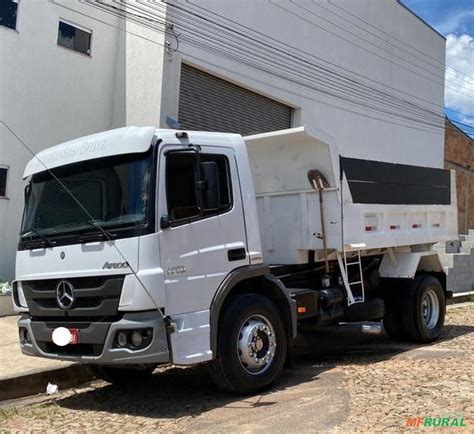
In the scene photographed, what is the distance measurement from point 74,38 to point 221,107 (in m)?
3.90

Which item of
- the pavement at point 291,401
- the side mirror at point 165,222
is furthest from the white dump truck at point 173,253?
the pavement at point 291,401

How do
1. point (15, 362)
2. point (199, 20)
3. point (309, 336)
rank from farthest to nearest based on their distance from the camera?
point (199, 20), point (309, 336), point (15, 362)

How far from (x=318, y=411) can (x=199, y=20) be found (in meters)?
10.9

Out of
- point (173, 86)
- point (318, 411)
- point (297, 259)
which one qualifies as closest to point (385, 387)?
point (318, 411)

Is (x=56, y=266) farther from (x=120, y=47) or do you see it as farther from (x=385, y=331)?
(x=120, y=47)

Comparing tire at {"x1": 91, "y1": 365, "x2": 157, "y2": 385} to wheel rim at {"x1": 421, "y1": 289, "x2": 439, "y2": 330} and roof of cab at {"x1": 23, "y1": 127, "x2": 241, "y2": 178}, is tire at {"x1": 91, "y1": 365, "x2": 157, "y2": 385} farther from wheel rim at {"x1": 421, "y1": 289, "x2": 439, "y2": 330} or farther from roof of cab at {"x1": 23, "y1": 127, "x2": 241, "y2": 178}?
wheel rim at {"x1": 421, "y1": 289, "x2": 439, "y2": 330}

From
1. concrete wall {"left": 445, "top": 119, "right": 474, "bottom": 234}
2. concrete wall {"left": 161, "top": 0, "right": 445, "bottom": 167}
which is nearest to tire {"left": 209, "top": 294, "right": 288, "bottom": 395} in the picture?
concrete wall {"left": 161, "top": 0, "right": 445, "bottom": 167}

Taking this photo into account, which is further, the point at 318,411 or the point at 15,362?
the point at 15,362

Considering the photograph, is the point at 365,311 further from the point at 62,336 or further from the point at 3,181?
the point at 3,181

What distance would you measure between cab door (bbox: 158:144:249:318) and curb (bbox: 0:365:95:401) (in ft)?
7.82

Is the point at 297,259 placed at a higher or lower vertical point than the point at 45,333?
higher

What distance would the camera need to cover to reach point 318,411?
5547mm

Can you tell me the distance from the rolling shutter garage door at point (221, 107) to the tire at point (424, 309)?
23.2ft

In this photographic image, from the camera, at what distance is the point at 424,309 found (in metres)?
9.34
